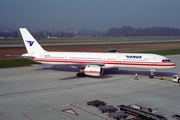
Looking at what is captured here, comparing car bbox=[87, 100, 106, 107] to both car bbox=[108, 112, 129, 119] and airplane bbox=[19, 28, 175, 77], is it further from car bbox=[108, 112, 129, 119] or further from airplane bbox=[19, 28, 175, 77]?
airplane bbox=[19, 28, 175, 77]

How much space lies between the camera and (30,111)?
19.1m

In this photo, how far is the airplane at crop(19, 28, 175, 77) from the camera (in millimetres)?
32656

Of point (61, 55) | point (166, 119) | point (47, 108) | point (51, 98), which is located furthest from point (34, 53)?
point (166, 119)

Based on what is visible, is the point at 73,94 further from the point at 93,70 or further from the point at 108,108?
the point at 93,70

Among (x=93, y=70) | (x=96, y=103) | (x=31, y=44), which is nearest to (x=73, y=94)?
(x=96, y=103)

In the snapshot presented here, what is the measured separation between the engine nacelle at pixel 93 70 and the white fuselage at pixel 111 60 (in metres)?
2.37

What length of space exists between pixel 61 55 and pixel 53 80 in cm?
681

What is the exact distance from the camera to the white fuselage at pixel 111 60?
108ft

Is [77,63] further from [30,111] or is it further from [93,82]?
[30,111]

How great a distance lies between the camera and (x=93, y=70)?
1264 inches

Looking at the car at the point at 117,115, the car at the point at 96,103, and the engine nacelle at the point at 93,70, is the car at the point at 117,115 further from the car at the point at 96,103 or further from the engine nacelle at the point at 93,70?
the engine nacelle at the point at 93,70

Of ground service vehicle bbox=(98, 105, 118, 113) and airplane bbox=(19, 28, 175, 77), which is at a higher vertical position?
airplane bbox=(19, 28, 175, 77)

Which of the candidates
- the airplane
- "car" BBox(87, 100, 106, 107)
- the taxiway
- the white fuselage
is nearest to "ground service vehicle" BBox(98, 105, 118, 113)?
the taxiway

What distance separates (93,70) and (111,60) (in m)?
3.96
